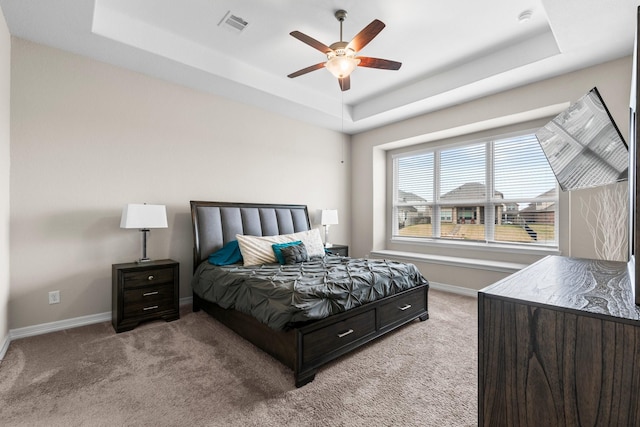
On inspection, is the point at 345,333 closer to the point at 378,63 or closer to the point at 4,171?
the point at 378,63

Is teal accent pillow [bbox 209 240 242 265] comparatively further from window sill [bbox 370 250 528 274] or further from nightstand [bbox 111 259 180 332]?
window sill [bbox 370 250 528 274]

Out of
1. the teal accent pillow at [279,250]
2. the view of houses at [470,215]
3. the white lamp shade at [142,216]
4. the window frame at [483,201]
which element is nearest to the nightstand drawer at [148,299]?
the white lamp shade at [142,216]

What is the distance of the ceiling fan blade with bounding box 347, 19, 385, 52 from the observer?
216 centimetres

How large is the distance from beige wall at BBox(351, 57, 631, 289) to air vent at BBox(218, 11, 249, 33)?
2.95m

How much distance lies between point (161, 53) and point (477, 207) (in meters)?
4.58

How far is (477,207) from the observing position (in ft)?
14.9

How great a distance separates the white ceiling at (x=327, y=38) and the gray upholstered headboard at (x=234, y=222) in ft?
4.92

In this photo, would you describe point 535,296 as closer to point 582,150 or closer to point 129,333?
point 582,150

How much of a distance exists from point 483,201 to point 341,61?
3.19 m

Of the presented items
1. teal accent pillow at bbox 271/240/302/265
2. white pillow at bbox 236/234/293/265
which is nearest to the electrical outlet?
white pillow at bbox 236/234/293/265

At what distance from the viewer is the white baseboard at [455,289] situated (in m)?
4.12

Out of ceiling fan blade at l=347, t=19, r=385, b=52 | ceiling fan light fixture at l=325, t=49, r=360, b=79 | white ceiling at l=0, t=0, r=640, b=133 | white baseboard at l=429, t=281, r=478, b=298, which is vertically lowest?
white baseboard at l=429, t=281, r=478, b=298

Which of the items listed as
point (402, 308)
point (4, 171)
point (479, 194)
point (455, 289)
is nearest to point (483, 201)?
point (479, 194)

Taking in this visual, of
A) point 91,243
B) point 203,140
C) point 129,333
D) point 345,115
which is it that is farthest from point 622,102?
point 91,243
